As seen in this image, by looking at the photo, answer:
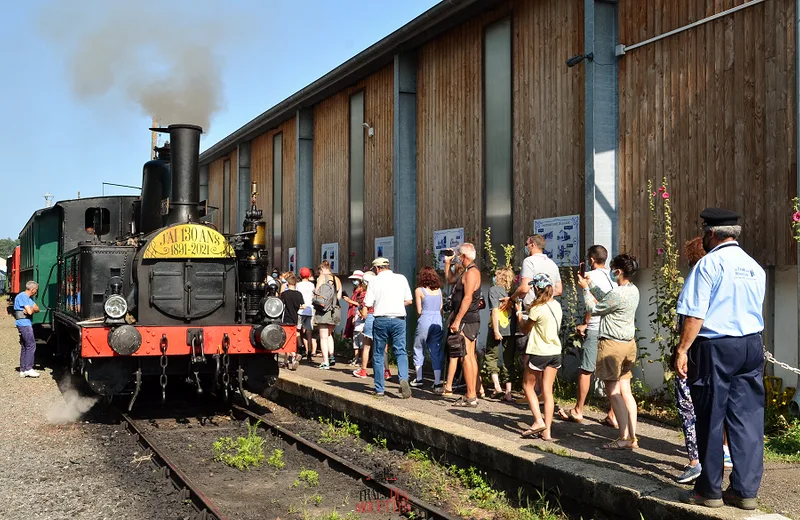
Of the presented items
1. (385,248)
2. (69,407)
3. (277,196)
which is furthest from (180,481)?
(277,196)

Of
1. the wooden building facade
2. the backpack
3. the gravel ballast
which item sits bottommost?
the gravel ballast

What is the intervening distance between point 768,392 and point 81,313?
315 inches

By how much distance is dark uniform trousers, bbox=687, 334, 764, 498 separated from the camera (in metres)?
4.66

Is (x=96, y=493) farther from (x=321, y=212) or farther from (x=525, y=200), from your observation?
(x=321, y=212)

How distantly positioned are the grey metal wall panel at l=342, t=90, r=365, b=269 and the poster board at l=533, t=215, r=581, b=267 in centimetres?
632

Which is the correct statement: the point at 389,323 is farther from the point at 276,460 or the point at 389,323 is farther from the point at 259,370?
the point at 276,460

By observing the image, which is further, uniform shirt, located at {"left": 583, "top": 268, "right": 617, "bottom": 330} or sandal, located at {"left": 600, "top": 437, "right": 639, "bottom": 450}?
uniform shirt, located at {"left": 583, "top": 268, "right": 617, "bottom": 330}

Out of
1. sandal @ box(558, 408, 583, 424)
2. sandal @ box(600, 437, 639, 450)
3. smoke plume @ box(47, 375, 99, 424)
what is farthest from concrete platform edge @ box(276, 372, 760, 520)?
smoke plume @ box(47, 375, 99, 424)

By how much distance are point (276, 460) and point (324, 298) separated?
5.58m

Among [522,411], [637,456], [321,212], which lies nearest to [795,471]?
[637,456]

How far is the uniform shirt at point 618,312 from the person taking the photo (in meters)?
6.62

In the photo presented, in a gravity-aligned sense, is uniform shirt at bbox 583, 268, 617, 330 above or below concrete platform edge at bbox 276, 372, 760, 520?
above

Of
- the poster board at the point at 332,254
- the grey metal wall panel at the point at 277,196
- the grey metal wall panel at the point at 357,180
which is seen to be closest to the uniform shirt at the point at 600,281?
the grey metal wall panel at the point at 357,180

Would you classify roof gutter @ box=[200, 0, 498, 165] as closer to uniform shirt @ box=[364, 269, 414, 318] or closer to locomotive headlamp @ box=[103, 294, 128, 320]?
uniform shirt @ box=[364, 269, 414, 318]
